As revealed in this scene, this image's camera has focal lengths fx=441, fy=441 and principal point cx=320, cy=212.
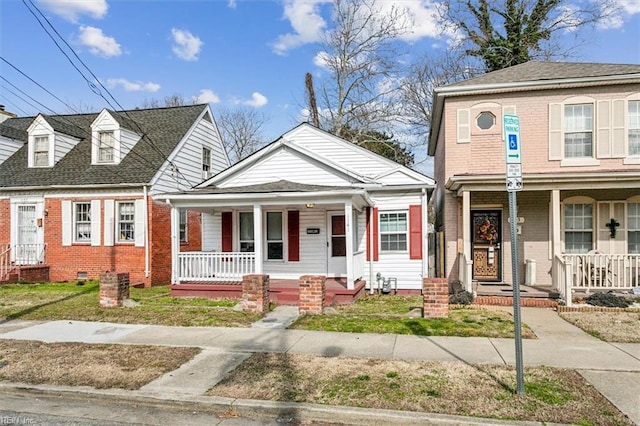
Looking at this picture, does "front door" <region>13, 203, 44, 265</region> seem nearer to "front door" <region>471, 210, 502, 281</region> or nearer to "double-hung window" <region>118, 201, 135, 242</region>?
"double-hung window" <region>118, 201, 135, 242</region>

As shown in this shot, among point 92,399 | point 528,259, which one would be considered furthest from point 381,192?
point 92,399

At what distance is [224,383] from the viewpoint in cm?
538

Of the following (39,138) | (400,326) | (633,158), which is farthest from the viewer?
(39,138)

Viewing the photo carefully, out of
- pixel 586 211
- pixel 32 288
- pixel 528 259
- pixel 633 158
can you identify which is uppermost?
pixel 633 158

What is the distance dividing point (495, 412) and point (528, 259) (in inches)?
351

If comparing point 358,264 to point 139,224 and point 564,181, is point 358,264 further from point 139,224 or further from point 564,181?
point 139,224

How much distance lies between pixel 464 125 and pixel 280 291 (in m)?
7.07

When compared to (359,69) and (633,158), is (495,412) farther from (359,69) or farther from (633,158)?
(359,69)

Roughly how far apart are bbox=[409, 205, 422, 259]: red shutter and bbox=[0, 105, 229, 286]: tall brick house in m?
9.07

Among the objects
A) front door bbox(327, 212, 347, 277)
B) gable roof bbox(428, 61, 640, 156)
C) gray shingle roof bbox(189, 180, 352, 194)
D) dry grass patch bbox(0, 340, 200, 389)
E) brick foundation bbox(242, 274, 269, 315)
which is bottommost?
dry grass patch bbox(0, 340, 200, 389)

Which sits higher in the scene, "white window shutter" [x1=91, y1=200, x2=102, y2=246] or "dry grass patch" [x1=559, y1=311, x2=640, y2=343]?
"white window shutter" [x1=91, y1=200, x2=102, y2=246]

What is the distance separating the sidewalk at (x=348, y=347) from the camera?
5266mm

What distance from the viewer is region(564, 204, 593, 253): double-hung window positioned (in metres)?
12.3

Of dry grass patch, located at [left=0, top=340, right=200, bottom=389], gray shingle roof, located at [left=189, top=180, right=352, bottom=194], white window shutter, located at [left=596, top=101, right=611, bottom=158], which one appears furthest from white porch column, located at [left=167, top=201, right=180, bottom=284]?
white window shutter, located at [left=596, top=101, right=611, bottom=158]
